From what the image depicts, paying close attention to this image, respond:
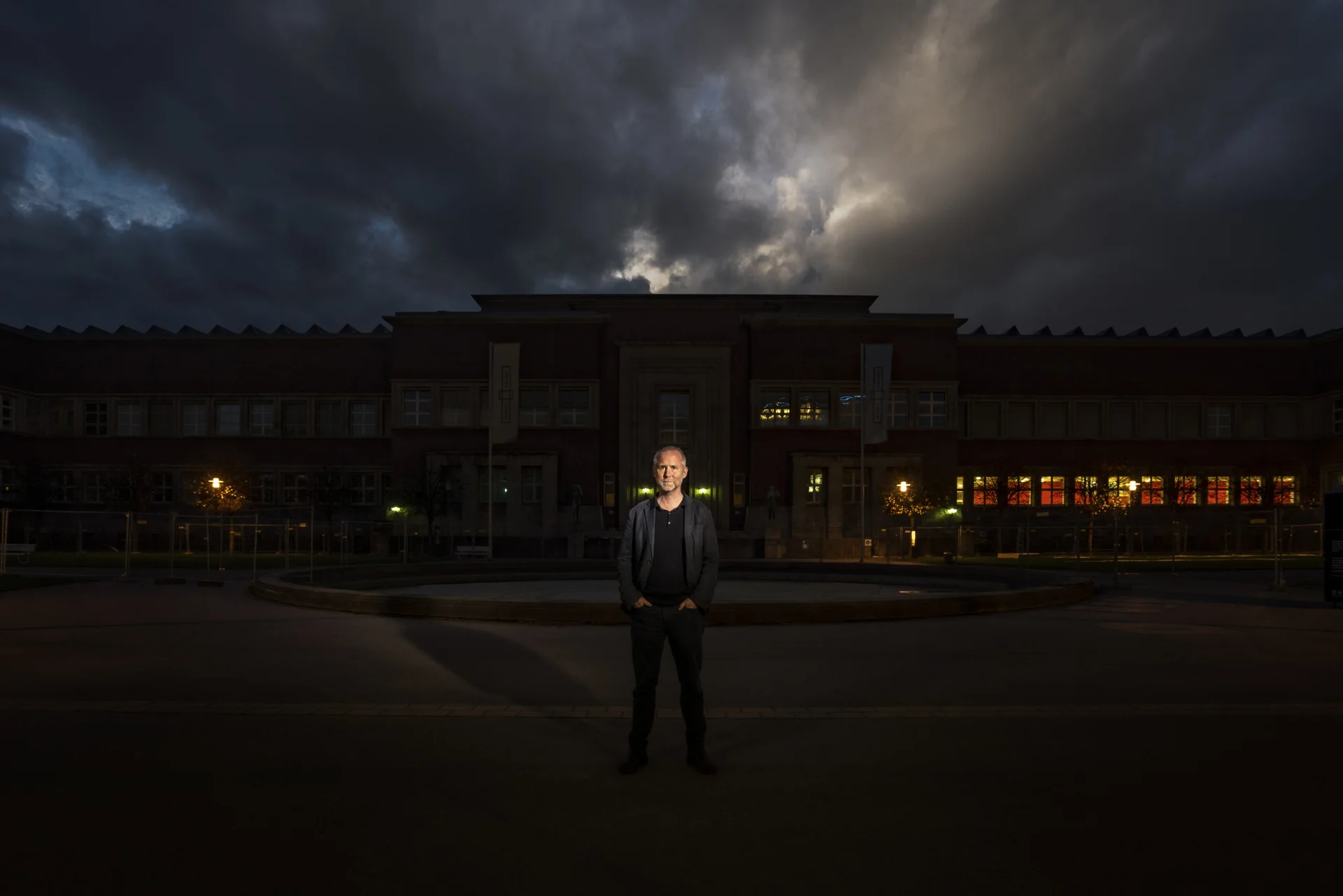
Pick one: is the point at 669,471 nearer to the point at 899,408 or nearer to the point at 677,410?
the point at 677,410

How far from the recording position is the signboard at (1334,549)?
1717cm

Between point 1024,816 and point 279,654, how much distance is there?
870 centimetres

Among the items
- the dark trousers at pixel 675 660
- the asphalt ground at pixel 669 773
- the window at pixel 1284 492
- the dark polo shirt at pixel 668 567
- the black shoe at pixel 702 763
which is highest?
the window at pixel 1284 492

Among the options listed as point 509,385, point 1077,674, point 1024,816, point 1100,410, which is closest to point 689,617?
point 1024,816

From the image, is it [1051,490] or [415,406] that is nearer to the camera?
[415,406]

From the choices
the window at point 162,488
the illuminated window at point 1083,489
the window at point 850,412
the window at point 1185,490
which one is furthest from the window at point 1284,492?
the window at point 162,488

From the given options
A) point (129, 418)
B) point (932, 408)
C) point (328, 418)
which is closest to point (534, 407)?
point (328, 418)

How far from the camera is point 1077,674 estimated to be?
955 centimetres

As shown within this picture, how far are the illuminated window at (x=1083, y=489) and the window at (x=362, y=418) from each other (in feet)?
122

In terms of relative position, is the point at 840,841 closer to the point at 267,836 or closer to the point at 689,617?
the point at 689,617

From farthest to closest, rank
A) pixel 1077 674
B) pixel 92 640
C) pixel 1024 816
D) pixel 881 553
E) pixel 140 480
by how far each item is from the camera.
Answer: pixel 140 480
pixel 881 553
pixel 92 640
pixel 1077 674
pixel 1024 816

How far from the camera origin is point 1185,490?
49.0m

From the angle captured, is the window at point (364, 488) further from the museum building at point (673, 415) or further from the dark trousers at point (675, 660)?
the dark trousers at point (675, 660)

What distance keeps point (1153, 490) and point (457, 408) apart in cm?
3665
